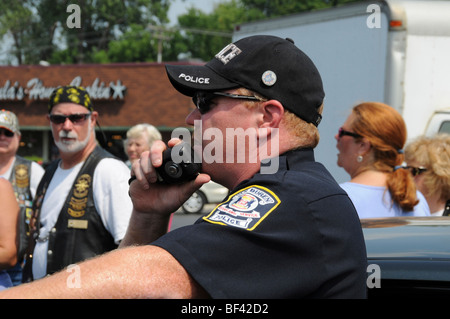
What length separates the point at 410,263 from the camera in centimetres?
185

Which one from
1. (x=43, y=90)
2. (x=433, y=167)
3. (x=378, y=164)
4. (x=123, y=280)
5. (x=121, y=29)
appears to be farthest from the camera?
(x=121, y=29)

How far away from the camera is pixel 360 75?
21.2 feet

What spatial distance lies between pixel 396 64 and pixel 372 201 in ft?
10.8

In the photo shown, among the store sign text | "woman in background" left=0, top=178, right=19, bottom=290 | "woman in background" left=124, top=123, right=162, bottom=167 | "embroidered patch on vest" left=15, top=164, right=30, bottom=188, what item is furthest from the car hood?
the store sign text

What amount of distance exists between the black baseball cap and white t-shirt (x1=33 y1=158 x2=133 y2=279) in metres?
1.75

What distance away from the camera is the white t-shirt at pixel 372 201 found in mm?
3361

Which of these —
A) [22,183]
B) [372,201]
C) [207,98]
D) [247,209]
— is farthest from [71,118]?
[247,209]

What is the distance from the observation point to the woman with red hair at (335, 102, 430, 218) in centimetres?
337

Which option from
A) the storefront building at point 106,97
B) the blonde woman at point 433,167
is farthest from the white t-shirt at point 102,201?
the storefront building at point 106,97

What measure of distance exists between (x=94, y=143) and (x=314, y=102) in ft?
7.84

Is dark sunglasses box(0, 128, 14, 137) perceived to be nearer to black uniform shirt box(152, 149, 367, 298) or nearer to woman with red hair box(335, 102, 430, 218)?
woman with red hair box(335, 102, 430, 218)

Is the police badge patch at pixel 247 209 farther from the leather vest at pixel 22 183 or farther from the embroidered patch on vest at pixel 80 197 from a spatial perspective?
the leather vest at pixel 22 183

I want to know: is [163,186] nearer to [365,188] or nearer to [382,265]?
[382,265]

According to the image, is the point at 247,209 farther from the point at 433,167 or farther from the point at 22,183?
the point at 22,183
